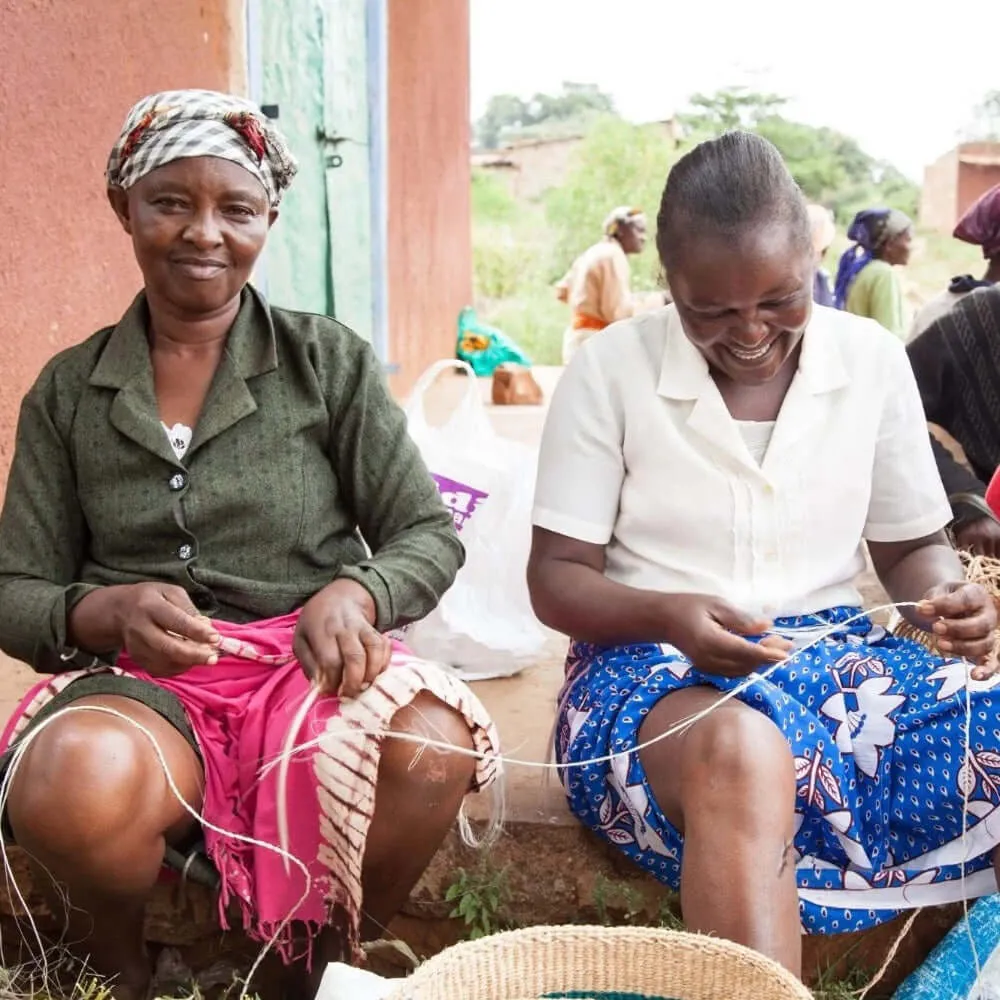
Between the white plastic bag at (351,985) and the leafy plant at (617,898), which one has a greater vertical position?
the white plastic bag at (351,985)

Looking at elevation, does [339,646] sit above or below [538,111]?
above

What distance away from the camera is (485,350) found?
1091 centimetres

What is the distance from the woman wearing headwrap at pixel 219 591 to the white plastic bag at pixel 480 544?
0.93 meters

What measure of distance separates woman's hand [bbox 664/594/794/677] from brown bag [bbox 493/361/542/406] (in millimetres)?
7742

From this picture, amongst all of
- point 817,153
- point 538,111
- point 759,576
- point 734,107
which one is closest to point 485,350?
point 759,576

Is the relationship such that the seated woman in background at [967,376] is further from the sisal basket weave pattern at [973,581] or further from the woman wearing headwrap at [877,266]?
the woman wearing headwrap at [877,266]

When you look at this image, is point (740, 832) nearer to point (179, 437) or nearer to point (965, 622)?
point (965, 622)

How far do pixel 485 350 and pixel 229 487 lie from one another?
902cm

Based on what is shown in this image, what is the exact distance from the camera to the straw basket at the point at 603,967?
1.42 m

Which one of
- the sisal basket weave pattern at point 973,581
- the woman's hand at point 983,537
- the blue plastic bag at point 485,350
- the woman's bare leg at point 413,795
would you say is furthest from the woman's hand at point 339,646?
the blue plastic bag at point 485,350

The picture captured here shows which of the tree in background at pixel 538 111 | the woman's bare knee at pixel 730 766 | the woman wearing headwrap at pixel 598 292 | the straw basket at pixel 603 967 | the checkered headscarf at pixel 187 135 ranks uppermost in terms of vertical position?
the checkered headscarf at pixel 187 135

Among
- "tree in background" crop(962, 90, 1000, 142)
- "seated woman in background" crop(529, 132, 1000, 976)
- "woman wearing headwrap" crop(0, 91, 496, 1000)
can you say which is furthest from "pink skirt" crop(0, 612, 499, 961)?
"tree in background" crop(962, 90, 1000, 142)

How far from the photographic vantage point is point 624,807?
2.04m

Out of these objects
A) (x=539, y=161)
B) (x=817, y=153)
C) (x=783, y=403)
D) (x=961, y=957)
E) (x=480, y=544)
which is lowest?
(x=817, y=153)
